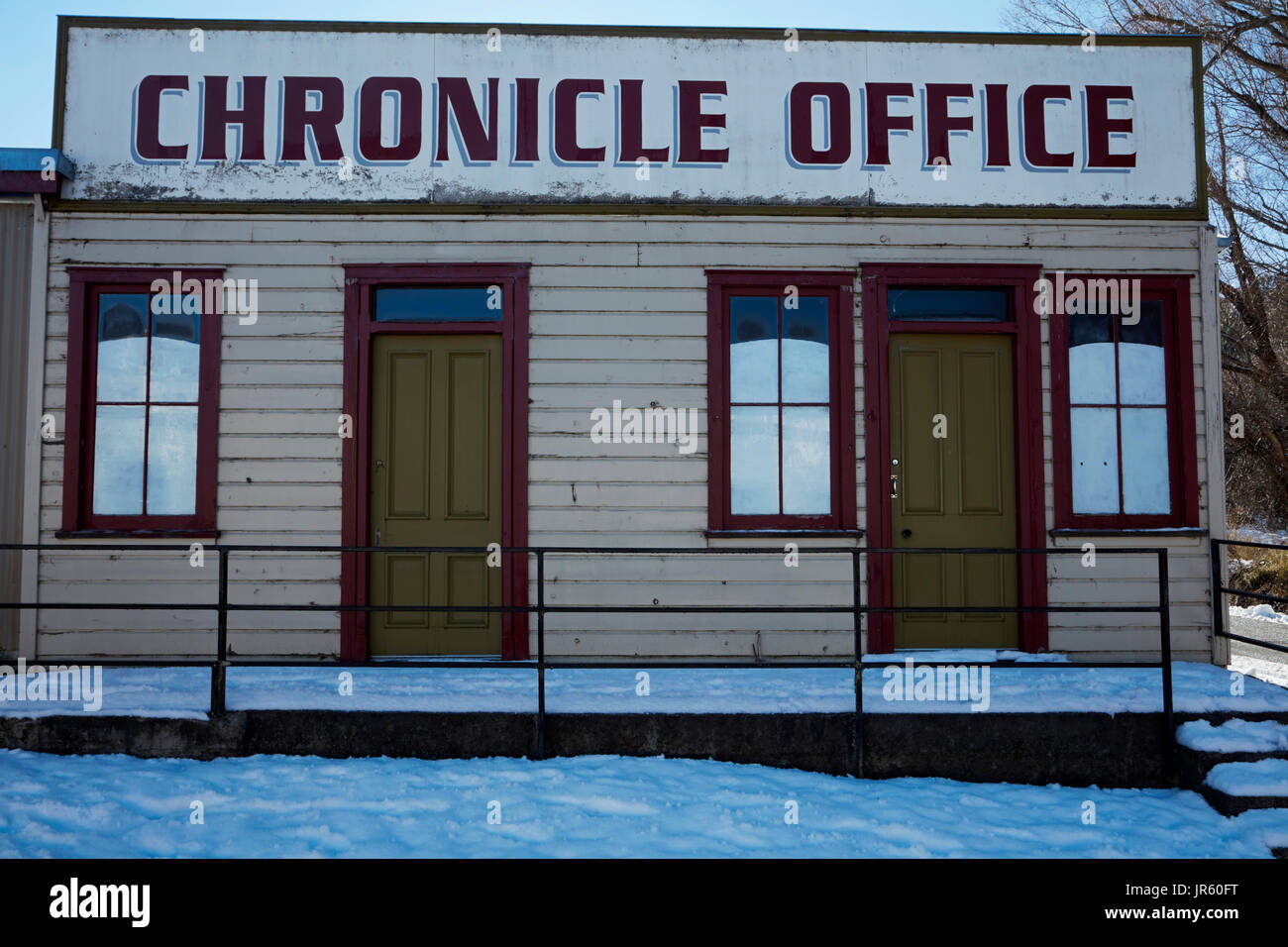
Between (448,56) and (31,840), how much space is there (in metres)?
5.38

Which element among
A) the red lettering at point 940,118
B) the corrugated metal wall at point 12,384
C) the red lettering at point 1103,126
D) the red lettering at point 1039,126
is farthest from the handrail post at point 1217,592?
the corrugated metal wall at point 12,384

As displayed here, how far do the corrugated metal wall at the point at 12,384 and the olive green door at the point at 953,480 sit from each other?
6058mm

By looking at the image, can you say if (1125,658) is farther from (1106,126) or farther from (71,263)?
(71,263)

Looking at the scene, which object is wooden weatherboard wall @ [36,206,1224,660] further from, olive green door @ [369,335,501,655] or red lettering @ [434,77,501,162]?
red lettering @ [434,77,501,162]

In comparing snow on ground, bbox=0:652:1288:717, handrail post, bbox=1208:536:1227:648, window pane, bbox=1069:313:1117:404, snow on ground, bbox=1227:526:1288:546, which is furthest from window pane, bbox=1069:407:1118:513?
snow on ground, bbox=1227:526:1288:546

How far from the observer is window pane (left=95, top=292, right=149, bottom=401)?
6137 mm

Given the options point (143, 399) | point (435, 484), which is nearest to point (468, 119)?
point (435, 484)

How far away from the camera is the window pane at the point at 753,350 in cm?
625

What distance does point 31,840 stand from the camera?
12.3ft

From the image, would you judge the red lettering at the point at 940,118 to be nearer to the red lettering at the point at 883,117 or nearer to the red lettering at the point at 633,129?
the red lettering at the point at 883,117

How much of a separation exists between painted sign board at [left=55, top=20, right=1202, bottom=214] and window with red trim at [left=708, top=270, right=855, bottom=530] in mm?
719

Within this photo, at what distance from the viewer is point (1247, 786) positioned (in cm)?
424
